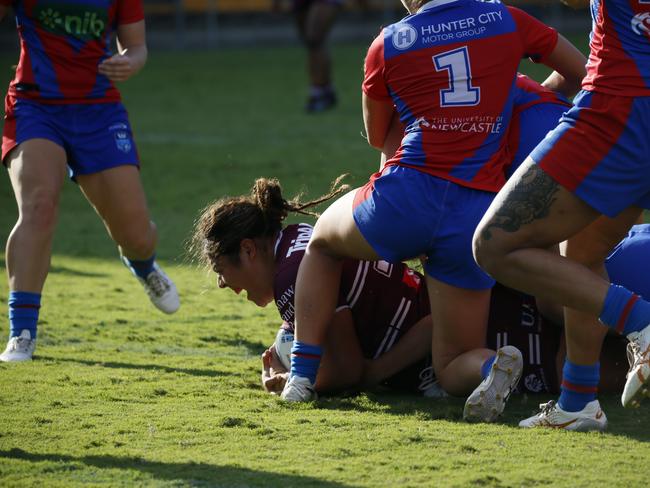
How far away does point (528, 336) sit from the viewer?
180 inches

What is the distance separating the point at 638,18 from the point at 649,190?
0.54 m

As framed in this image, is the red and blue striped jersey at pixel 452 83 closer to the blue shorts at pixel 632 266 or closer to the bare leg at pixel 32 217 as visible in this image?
the blue shorts at pixel 632 266

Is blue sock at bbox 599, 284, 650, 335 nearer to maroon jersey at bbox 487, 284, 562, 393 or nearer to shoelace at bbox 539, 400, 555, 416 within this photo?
shoelace at bbox 539, 400, 555, 416

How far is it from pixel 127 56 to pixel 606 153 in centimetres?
288

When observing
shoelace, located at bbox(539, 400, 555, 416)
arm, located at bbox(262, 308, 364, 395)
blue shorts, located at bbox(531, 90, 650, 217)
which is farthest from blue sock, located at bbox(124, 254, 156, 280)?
blue shorts, located at bbox(531, 90, 650, 217)

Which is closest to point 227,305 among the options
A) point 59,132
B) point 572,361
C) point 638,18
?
point 59,132

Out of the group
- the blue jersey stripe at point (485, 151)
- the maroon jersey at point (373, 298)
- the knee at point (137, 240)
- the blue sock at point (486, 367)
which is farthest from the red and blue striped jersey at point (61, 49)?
the blue sock at point (486, 367)

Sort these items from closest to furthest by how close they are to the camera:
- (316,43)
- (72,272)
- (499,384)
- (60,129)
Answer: (499,384), (60,129), (72,272), (316,43)

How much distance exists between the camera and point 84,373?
5133 mm

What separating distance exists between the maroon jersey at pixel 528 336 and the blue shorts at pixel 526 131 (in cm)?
51

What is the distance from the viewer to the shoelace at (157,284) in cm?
632

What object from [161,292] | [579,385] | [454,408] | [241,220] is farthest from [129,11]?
[579,385]

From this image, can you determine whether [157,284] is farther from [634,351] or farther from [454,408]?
[634,351]

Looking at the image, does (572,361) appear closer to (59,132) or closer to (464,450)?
(464,450)
